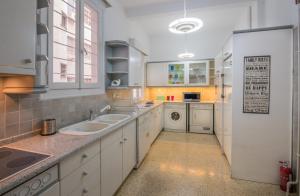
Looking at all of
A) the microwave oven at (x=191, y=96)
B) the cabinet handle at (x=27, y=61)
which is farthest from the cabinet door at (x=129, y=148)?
the microwave oven at (x=191, y=96)

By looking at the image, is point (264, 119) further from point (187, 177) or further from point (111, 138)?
point (111, 138)

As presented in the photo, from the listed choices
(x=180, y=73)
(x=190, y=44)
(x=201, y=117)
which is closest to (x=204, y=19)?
(x=190, y=44)

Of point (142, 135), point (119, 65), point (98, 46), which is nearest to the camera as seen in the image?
point (98, 46)

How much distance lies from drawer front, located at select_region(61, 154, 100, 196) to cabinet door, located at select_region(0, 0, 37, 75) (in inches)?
32.2

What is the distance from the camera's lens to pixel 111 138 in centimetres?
182

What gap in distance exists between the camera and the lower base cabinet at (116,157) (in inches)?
66.4

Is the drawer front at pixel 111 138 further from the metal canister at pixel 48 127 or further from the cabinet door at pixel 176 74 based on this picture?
the cabinet door at pixel 176 74

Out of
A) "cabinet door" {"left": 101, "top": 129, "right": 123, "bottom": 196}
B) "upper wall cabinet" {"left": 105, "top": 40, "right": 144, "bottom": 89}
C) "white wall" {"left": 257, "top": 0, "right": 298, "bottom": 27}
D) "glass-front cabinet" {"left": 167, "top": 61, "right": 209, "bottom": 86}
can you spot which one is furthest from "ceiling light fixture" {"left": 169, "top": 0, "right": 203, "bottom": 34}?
"glass-front cabinet" {"left": 167, "top": 61, "right": 209, "bottom": 86}

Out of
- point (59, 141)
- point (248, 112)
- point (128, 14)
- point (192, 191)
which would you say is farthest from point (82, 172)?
point (128, 14)

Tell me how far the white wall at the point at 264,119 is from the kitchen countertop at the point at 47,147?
6.04 ft

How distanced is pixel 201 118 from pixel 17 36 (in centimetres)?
440

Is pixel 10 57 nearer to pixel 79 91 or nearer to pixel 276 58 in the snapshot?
pixel 79 91

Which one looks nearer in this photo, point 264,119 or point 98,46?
point 264,119

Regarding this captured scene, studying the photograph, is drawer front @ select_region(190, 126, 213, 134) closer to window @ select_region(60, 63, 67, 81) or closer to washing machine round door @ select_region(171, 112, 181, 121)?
washing machine round door @ select_region(171, 112, 181, 121)
